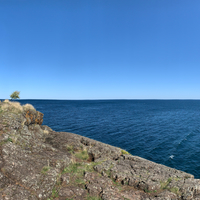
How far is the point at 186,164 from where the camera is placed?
25.2 meters

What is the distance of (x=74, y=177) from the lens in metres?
12.1

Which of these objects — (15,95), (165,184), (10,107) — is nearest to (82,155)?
(165,184)

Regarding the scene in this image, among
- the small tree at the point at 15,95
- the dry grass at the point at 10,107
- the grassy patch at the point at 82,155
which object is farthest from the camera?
the small tree at the point at 15,95

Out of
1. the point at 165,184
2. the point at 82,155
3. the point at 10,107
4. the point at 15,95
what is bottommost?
the point at 165,184

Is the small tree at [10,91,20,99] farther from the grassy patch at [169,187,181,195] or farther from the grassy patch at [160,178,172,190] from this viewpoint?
the grassy patch at [169,187,181,195]

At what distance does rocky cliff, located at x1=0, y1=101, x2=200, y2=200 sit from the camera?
32.2 feet

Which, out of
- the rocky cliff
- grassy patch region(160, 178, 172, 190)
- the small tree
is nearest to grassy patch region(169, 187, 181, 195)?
the rocky cliff

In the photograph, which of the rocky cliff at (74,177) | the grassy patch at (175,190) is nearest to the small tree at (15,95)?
the rocky cliff at (74,177)

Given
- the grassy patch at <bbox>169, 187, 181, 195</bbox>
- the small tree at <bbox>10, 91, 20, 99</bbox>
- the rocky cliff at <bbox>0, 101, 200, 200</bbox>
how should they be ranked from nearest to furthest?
the rocky cliff at <bbox>0, 101, 200, 200</bbox> → the grassy patch at <bbox>169, 187, 181, 195</bbox> → the small tree at <bbox>10, 91, 20, 99</bbox>

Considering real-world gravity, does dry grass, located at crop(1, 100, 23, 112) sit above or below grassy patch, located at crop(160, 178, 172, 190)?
above

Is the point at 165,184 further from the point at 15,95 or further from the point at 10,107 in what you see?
the point at 15,95

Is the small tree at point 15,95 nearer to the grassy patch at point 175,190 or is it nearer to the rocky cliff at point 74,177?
the rocky cliff at point 74,177

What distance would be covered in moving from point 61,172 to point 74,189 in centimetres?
234

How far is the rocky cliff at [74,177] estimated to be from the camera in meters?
9.80
